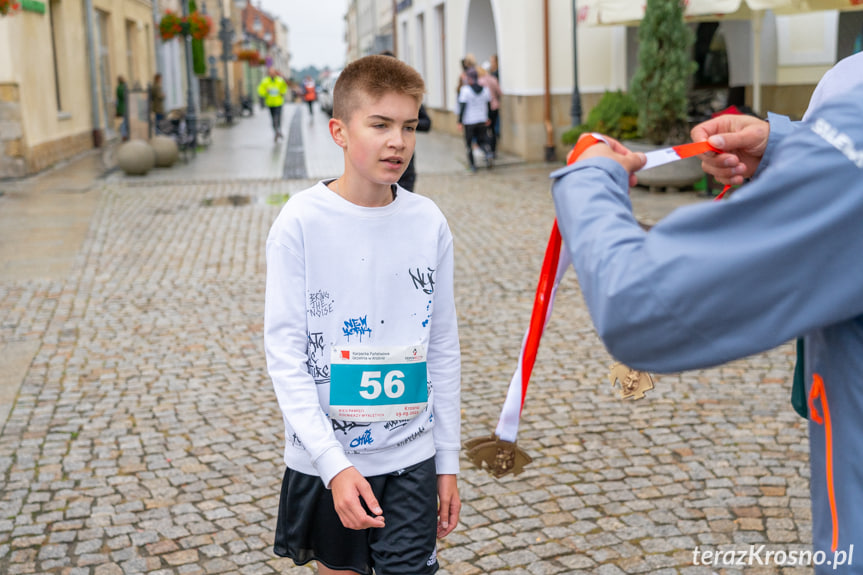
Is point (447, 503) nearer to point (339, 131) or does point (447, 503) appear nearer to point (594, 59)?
point (339, 131)

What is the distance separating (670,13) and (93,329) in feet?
28.7

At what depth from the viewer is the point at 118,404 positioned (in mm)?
5285

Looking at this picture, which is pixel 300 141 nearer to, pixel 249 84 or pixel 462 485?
pixel 462 485

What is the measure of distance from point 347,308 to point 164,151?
50.9 feet

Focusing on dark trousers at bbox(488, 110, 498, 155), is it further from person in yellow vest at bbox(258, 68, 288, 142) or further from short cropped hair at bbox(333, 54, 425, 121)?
short cropped hair at bbox(333, 54, 425, 121)

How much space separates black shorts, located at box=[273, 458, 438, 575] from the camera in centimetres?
225

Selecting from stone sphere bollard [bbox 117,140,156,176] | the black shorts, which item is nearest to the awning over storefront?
stone sphere bollard [bbox 117,140,156,176]

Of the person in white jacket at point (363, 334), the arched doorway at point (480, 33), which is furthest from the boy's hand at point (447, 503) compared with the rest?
the arched doorway at point (480, 33)

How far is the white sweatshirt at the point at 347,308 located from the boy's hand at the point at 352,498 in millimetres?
77

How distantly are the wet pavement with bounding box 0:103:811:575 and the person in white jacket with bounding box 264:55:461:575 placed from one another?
125 centimetres

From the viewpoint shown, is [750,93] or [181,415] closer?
[181,415]

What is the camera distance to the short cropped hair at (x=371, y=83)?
7.13ft

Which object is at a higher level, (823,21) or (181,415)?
(823,21)

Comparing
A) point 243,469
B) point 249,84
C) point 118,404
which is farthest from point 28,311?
point 249,84
